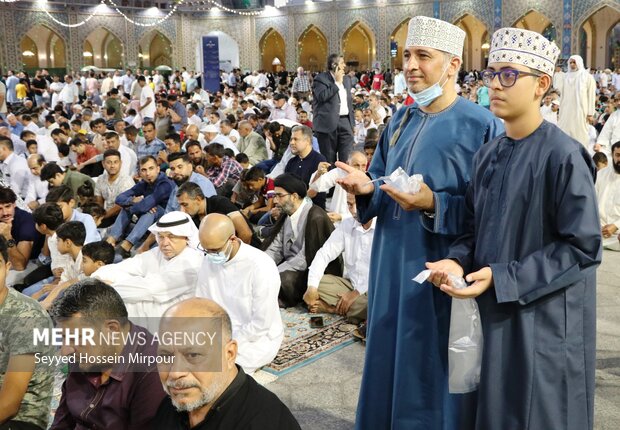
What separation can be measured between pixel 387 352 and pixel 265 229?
321 centimetres

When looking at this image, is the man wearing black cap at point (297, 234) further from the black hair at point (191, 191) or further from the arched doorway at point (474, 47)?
the arched doorway at point (474, 47)

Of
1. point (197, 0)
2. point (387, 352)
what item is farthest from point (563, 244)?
point (197, 0)

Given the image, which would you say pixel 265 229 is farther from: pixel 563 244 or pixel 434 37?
pixel 563 244

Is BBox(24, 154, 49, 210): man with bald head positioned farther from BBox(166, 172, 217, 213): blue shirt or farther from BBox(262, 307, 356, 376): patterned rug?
BBox(262, 307, 356, 376): patterned rug

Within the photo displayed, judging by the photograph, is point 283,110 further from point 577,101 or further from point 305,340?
point 305,340

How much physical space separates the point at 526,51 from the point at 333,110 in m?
5.36

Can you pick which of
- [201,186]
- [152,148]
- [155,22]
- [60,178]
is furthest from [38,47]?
[201,186]

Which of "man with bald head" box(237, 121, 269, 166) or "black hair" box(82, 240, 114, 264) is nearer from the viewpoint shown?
"black hair" box(82, 240, 114, 264)

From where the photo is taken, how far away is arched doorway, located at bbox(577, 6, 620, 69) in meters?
23.4

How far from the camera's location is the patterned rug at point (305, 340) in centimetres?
345

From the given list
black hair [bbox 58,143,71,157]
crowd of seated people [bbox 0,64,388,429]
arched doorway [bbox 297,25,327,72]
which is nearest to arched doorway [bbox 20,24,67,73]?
arched doorway [bbox 297,25,327,72]

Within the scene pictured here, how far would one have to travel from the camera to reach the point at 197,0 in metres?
27.0

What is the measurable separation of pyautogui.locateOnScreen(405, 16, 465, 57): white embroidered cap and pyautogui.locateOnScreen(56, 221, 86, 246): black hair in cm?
279

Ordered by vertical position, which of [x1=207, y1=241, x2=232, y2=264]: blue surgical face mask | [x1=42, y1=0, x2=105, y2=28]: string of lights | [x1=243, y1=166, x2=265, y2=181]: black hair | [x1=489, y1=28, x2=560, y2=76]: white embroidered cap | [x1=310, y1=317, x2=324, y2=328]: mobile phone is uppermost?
[x1=42, y1=0, x2=105, y2=28]: string of lights
